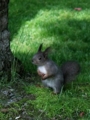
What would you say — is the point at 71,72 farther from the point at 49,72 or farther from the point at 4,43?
the point at 4,43

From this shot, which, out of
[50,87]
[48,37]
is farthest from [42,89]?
[48,37]

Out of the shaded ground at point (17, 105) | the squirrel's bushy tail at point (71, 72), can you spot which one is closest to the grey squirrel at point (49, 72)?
the squirrel's bushy tail at point (71, 72)

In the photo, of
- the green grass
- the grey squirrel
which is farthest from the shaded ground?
the grey squirrel

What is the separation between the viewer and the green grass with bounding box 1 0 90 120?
5.14 m

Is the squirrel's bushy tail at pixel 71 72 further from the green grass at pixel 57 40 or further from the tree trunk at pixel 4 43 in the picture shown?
the tree trunk at pixel 4 43

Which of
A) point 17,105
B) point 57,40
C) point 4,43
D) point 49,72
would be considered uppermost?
point 4,43

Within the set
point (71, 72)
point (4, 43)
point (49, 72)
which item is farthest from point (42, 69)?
point (4, 43)

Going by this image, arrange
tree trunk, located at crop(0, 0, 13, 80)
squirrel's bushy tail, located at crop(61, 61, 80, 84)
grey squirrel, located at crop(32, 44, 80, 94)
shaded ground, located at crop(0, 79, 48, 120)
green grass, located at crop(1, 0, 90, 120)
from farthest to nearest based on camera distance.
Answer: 1. tree trunk, located at crop(0, 0, 13, 80)
2. squirrel's bushy tail, located at crop(61, 61, 80, 84)
3. grey squirrel, located at crop(32, 44, 80, 94)
4. green grass, located at crop(1, 0, 90, 120)
5. shaded ground, located at crop(0, 79, 48, 120)

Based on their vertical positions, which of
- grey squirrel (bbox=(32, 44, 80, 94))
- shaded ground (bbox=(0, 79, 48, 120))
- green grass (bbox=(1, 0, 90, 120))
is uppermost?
grey squirrel (bbox=(32, 44, 80, 94))

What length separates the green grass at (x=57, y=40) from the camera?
514 cm

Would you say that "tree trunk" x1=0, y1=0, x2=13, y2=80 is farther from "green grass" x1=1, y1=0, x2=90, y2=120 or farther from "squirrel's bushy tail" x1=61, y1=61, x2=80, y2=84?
"squirrel's bushy tail" x1=61, y1=61, x2=80, y2=84

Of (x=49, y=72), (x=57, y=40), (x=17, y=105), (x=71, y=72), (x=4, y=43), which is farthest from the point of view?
(x=57, y=40)

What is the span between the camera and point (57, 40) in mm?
9008

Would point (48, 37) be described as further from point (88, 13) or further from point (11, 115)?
point (11, 115)
